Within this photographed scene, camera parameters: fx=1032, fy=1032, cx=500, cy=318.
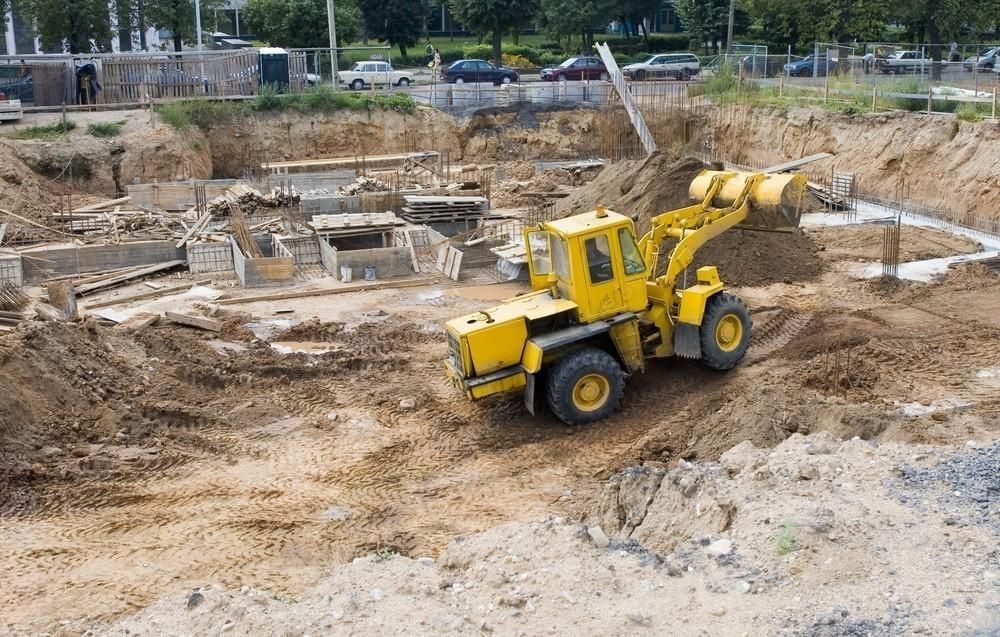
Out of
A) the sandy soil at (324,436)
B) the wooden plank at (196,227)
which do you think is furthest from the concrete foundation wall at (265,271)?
the sandy soil at (324,436)

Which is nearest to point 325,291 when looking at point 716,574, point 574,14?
point 716,574

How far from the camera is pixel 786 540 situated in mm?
7602

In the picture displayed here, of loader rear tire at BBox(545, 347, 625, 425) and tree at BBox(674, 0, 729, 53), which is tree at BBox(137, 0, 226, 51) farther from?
loader rear tire at BBox(545, 347, 625, 425)

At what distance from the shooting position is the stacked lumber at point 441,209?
22750 mm

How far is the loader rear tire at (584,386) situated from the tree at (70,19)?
104ft

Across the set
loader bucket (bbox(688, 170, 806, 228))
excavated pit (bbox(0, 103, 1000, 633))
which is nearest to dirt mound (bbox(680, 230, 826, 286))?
excavated pit (bbox(0, 103, 1000, 633))

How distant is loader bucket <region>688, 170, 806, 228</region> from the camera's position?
12.7m

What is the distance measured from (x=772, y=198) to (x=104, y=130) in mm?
21816

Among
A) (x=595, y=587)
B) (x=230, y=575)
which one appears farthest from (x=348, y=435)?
(x=595, y=587)

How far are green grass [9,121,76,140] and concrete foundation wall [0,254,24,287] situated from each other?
9.93 meters

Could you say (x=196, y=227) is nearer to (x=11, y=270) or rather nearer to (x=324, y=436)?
(x=11, y=270)

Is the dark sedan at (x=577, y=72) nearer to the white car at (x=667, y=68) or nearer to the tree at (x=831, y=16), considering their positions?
the white car at (x=667, y=68)

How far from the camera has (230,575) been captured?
8.78 metres

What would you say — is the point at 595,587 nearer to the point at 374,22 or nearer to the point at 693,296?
the point at 693,296
